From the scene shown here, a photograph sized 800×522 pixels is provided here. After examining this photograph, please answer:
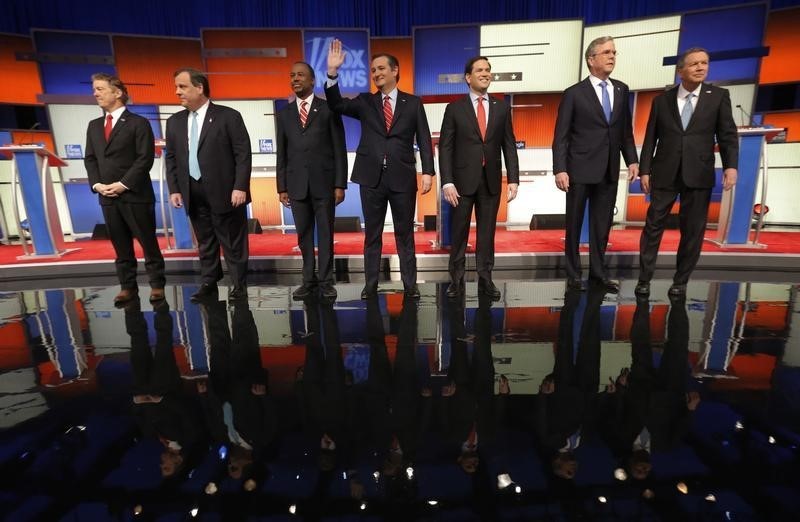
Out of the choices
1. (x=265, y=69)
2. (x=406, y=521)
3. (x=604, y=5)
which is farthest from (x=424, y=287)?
(x=604, y=5)

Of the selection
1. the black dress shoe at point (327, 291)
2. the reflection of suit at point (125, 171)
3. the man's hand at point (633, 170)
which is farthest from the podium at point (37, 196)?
the man's hand at point (633, 170)

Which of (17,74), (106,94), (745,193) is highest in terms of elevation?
(17,74)

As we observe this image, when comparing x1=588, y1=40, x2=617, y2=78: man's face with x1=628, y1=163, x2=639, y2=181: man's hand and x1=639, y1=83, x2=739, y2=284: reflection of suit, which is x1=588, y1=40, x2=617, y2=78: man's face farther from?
x1=628, y1=163, x2=639, y2=181: man's hand

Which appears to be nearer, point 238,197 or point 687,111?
point 687,111

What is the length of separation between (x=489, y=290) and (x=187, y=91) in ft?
7.16

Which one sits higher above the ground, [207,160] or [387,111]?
[387,111]

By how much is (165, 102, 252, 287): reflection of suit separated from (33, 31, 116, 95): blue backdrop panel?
4.41 metres

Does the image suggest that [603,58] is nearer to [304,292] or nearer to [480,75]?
[480,75]

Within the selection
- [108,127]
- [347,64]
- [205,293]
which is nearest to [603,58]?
[205,293]

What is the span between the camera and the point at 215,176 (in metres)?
2.42

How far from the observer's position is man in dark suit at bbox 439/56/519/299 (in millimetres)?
2346

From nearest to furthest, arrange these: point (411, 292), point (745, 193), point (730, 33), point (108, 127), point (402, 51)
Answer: point (108, 127), point (411, 292), point (745, 193), point (730, 33), point (402, 51)

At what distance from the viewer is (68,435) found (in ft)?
3.93

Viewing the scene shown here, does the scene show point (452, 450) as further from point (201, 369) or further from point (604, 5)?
point (604, 5)
